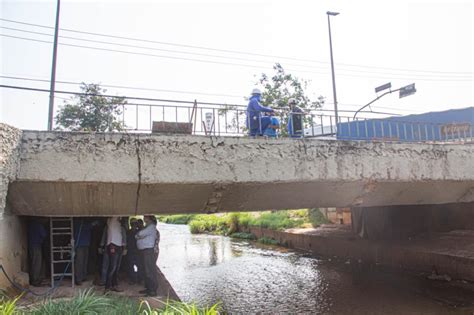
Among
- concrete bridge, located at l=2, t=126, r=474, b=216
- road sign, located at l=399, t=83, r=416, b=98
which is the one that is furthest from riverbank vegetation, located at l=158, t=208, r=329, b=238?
concrete bridge, located at l=2, t=126, r=474, b=216

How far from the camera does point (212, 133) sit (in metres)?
6.16

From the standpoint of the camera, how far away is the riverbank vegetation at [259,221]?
1872cm

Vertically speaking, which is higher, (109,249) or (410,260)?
(109,249)

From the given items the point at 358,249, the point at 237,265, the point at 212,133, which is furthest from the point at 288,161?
the point at 237,265

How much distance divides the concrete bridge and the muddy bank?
9.40 ft

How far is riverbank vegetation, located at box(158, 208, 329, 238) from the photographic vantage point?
1872 cm

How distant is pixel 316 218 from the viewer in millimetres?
18391

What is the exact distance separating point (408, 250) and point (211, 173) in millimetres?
7980

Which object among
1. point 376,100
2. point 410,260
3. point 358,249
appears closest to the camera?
point 410,260

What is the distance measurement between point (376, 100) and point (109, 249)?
11013 mm

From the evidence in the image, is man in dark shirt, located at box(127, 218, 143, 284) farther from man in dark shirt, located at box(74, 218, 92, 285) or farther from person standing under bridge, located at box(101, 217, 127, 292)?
man in dark shirt, located at box(74, 218, 92, 285)

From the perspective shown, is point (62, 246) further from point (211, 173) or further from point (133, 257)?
point (211, 173)

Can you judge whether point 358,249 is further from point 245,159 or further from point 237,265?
point 245,159

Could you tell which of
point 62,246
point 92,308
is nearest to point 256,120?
point 92,308
